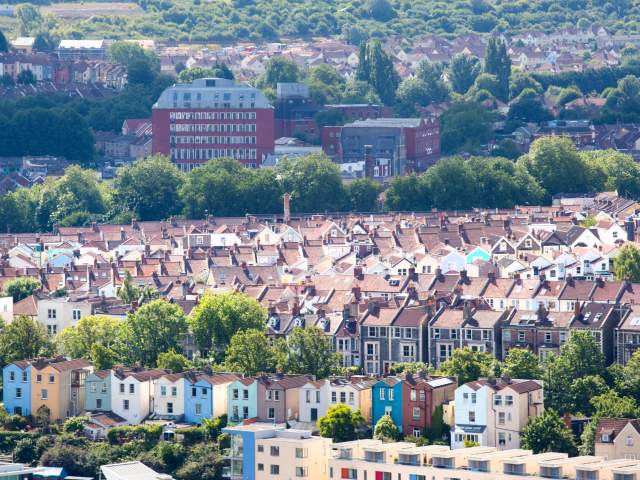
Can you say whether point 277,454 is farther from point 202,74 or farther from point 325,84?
point 325,84

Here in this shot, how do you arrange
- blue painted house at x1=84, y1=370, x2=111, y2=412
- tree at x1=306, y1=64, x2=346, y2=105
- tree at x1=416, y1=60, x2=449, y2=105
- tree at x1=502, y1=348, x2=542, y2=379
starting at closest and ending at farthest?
tree at x1=502, y1=348, x2=542, y2=379, blue painted house at x1=84, y1=370, x2=111, y2=412, tree at x1=306, y1=64, x2=346, y2=105, tree at x1=416, y1=60, x2=449, y2=105

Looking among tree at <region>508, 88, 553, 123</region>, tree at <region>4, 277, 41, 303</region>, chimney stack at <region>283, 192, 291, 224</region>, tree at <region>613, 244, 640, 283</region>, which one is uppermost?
tree at <region>508, 88, 553, 123</region>

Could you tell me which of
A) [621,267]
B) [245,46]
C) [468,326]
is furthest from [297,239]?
[245,46]

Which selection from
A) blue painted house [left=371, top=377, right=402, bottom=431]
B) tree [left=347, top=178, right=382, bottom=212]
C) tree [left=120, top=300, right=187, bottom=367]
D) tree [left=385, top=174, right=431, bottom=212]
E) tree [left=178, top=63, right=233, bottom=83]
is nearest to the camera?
blue painted house [left=371, top=377, right=402, bottom=431]

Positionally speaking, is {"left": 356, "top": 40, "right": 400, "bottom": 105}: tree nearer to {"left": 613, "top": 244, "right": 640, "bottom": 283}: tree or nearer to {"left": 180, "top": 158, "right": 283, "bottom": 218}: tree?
{"left": 180, "top": 158, "right": 283, "bottom": 218}: tree

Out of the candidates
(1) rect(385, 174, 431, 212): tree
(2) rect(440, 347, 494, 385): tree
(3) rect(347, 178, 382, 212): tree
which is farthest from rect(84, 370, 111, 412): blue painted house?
(3) rect(347, 178, 382, 212): tree

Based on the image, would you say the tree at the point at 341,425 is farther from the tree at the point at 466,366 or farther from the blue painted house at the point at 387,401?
the tree at the point at 466,366
